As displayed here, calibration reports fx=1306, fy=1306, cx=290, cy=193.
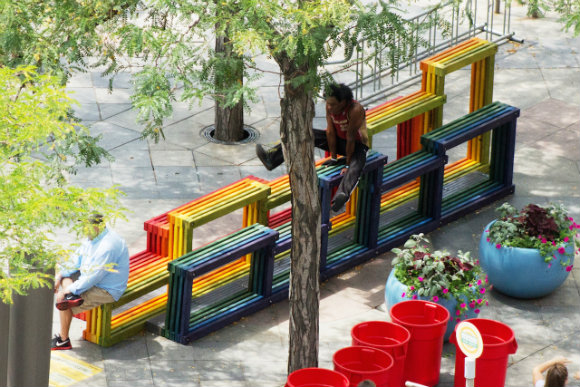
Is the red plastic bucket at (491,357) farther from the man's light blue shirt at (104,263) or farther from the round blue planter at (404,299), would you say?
the man's light blue shirt at (104,263)

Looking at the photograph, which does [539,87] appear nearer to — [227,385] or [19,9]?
[227,385]

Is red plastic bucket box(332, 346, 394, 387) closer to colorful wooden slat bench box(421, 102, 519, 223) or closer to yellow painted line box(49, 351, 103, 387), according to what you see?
yellow painted line box(49, 351, 103, 387)

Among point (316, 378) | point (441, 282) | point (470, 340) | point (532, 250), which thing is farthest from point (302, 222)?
point (532, 250)

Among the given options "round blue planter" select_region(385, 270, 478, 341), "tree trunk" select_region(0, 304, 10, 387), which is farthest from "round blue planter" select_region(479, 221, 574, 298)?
"tree trunk" select_region(0, 304, 10, 387)

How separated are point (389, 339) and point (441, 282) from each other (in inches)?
39.6

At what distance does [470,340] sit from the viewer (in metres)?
10.4

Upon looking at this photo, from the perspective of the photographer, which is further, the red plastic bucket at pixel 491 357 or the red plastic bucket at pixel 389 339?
the red plastic bucket at pixel 491 357

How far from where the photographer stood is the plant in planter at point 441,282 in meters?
12.5

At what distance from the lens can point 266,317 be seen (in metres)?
13.5

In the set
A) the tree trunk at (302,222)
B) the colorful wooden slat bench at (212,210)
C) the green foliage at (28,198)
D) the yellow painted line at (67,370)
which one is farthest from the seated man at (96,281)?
the green foliage at (28,198)

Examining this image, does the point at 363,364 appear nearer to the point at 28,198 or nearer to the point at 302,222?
the point at 302,222

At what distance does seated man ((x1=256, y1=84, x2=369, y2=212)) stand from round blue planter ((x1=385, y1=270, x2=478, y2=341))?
1.14 meters

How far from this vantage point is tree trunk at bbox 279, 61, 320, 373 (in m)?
10.8

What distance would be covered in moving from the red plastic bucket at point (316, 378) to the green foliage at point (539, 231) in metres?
3.45
